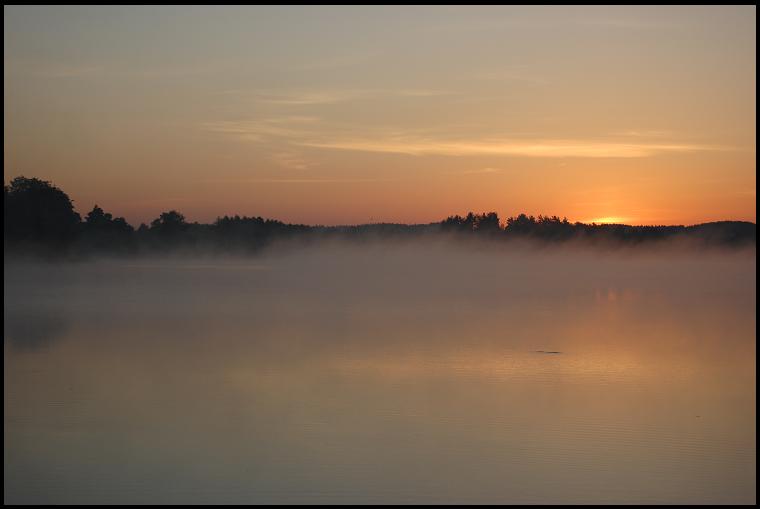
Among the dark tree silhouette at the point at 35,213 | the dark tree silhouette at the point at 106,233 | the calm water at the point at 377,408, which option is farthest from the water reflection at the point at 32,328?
the dark tree silhouette at the point at 106,233

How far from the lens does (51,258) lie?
169 feet

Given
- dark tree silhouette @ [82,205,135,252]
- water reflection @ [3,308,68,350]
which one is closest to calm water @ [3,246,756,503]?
water reflection @ [3,308,68,350]

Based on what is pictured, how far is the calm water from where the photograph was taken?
6.86 meters

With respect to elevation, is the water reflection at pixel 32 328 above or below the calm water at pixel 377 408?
below

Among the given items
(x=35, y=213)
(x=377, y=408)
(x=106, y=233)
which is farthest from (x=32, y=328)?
(x=106, y=233)

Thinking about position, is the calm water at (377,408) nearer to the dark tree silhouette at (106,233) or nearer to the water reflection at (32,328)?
the water reflection at (32,328)

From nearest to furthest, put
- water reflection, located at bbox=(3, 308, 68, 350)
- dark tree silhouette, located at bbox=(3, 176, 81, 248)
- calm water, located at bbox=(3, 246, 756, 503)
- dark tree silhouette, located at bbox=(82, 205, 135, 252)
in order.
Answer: calm water, located at bbox=(3, 246, 756, 503)
water reflection, located at bbox=(3, 308, 68, 350)
dark tree silhouette, located at bbox=(3, 176, 81, 248)
dark tree silhouette, located at bbox=(82, 205, 135, 252)

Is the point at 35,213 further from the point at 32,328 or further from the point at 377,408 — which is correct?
the point at 377,408

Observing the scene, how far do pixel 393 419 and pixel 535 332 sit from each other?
8.35 meters

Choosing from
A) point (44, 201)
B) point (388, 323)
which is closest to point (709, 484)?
point (388, 323)

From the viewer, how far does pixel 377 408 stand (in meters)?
9.35

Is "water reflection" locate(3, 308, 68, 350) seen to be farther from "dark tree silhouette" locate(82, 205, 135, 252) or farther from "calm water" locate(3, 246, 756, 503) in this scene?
"dark tree silhouette" locate(82, 205, 135, 252)

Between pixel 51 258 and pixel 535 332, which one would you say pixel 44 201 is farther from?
pixel 535 332

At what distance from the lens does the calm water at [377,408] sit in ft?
22.5
